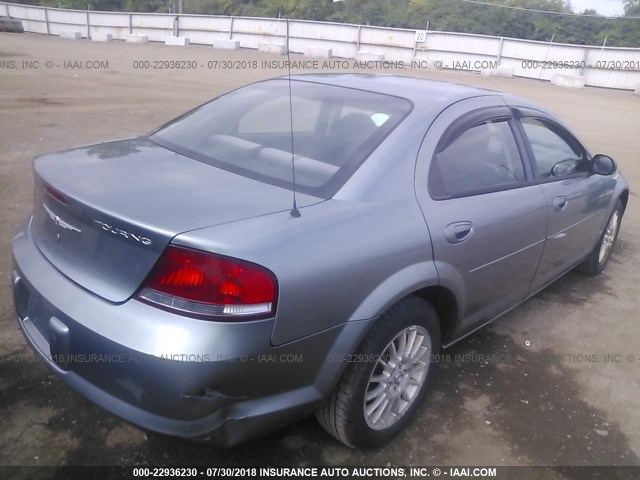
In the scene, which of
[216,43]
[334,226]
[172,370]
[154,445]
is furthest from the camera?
[216,43]

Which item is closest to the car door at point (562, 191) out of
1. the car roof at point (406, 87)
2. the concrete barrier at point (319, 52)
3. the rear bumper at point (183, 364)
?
the car roof at point (406, 87)

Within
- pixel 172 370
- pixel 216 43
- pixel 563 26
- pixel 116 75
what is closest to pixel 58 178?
pixel 172 370

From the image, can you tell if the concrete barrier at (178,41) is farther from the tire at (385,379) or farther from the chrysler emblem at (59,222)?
the tire at (385,379)

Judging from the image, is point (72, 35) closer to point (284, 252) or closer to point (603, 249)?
point (603, 249)

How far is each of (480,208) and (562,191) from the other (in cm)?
102

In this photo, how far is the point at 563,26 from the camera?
46.9 metres

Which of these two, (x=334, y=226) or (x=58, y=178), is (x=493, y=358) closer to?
(x=334, y=226)

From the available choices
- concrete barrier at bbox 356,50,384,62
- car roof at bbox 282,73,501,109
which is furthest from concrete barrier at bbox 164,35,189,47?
car roof at bbox 282,73,501,109

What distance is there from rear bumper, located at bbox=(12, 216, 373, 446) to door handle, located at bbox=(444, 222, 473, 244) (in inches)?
25.0

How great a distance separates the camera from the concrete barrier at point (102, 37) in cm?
3953

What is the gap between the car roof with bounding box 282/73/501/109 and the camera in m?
2.74

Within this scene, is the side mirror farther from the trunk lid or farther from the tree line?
the tree line

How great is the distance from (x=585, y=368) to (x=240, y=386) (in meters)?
2.36

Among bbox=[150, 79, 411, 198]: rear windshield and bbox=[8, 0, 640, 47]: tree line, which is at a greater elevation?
bbox=[8, 0, 640, 47]: tree line
